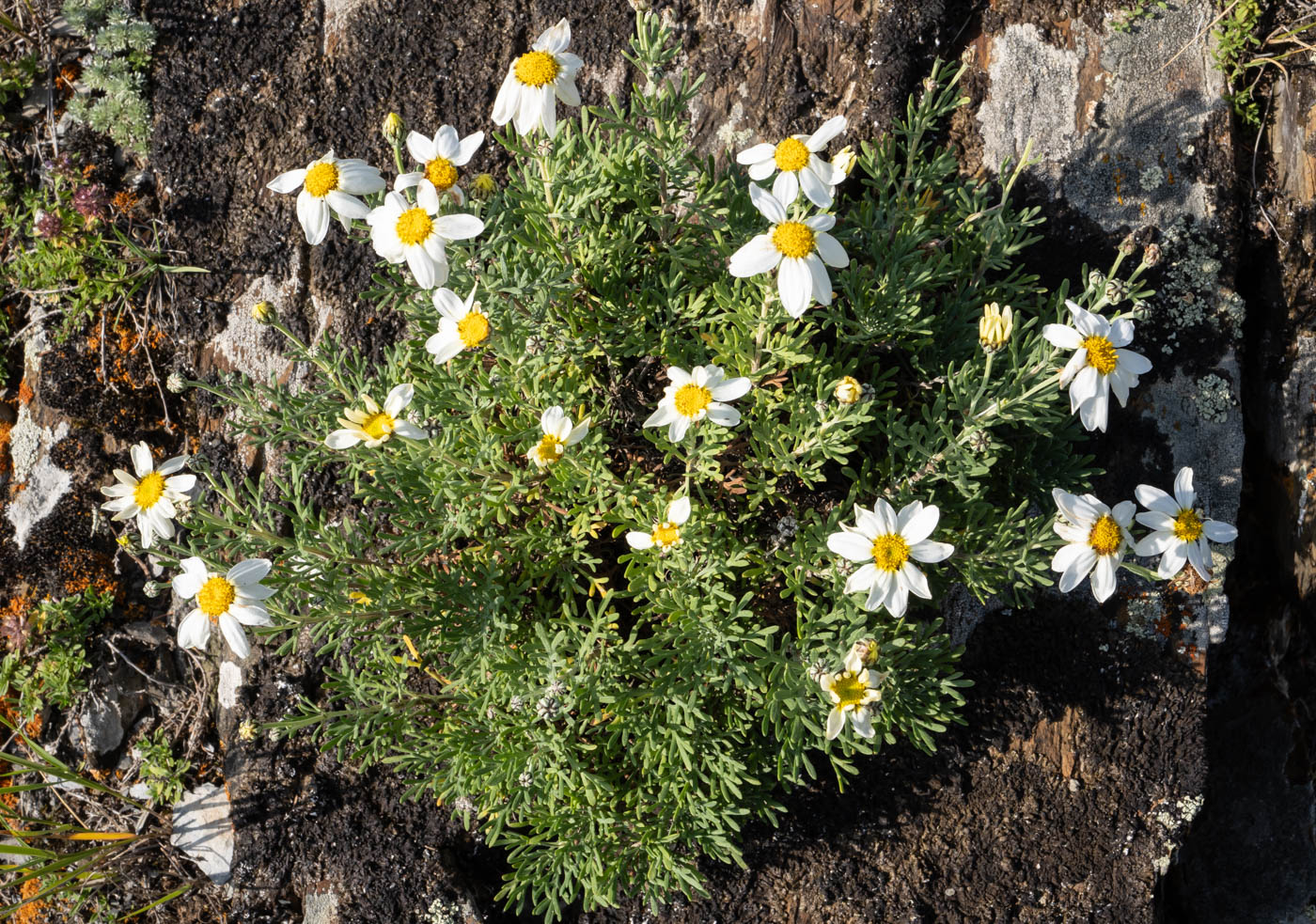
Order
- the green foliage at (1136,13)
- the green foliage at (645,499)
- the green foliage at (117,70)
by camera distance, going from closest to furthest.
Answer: the green foliage at (645,499), the green foliage at (1136,13), the green foliage at (117,70)

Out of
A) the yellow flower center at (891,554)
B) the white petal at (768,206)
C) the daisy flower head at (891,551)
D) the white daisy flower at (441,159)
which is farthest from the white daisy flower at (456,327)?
the yellow flower center at (891,554)

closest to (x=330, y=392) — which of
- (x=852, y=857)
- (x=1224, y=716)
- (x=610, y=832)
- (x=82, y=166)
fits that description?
(x=610, y=832)

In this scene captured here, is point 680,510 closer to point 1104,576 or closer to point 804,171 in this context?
point 804,171

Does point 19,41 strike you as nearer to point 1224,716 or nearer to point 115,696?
point 115,696

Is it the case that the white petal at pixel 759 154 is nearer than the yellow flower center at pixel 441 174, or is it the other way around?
the yellow flower center at pixel 441 174

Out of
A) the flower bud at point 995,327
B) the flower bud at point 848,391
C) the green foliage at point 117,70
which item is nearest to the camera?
the flower bud at point 995,327

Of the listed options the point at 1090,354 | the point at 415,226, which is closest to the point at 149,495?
the point at 415,226

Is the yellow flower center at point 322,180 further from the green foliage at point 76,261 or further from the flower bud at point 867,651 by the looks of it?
the flower bud at point 867,651

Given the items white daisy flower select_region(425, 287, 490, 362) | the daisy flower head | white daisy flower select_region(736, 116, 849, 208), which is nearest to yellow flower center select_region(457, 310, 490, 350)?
white daisy flower select_region(425, 287, 490, 362)
